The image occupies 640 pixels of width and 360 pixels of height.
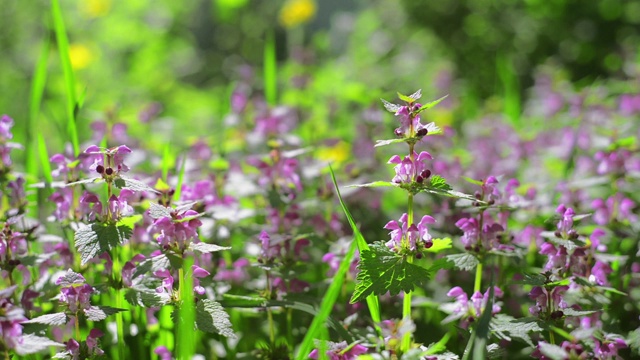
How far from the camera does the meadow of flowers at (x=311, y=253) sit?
1705mm

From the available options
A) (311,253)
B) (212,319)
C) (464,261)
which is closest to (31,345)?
(212,319)

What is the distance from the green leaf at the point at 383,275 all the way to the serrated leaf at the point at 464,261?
146mm

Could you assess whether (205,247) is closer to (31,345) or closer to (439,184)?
(31,345)

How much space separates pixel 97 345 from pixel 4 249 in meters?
0.41

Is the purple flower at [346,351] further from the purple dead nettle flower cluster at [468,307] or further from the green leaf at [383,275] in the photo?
the purple dead nettle flower cluster at [468,307]

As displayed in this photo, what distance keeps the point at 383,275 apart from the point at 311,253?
1.31 meters

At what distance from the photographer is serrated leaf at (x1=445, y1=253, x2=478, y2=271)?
5.97 feet


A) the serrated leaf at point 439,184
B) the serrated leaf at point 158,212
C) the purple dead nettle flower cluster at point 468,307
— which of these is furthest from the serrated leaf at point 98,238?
the purple dead nettle flower cluster at point 468,307

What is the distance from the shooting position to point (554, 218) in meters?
1.92

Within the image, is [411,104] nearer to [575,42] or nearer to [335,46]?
[575,42]

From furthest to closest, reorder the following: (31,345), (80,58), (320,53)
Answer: (320,53) → (80,58) → (31,345)

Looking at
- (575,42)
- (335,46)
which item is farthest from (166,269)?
(335,46)

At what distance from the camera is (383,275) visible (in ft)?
5.63

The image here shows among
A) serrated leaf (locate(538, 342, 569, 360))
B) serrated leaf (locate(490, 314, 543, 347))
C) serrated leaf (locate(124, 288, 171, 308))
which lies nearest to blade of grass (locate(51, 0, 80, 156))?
serrated leaf (locate(124, 288, 171, 308))
